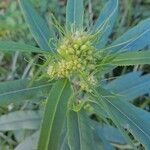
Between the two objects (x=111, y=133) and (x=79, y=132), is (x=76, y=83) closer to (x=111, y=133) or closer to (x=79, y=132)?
(x=79, y=132)

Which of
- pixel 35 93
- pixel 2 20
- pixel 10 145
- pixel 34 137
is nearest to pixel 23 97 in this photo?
pixel 35 93

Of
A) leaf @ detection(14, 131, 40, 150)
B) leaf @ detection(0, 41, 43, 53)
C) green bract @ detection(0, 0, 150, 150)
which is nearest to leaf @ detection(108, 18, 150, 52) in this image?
green bract @ detection(0, 0, 150, 150)

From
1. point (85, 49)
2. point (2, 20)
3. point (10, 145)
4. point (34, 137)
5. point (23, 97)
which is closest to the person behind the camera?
point (85, 49)

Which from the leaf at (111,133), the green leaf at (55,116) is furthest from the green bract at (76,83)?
the leaf at (111,133)

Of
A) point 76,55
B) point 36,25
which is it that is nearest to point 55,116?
point 76,55

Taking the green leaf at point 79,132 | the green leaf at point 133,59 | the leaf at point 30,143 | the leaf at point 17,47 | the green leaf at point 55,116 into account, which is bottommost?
the leaf at point 30,143

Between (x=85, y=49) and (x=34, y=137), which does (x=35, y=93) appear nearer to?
(x=85, y=49)

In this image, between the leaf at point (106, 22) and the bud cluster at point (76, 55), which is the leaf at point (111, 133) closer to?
the leaf at point (106, 22)
